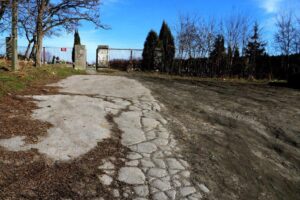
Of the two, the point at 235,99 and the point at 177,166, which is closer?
the point at 177,166

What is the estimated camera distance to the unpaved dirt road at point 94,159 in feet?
14.6

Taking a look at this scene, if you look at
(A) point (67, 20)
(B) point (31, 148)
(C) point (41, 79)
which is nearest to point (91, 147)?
(B) point (31, 148)

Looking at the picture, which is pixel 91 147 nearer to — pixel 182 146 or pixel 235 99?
pixel 182 146

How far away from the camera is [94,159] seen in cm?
525

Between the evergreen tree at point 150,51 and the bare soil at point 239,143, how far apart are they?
532 inches

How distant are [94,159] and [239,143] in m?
2.72

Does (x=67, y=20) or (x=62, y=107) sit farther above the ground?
(x=67, y=20)

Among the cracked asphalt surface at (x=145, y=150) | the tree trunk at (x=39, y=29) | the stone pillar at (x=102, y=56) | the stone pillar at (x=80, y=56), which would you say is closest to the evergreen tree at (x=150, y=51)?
the stone pillar at (x=102, y=56)

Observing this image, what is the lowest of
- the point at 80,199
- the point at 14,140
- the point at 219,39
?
the point at 80,199

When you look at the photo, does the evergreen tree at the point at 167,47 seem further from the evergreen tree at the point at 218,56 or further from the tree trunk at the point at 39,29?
the tree trunk at the point at 39,29

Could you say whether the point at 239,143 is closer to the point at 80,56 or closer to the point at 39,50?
the point at 39,50

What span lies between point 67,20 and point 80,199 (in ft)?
53.5

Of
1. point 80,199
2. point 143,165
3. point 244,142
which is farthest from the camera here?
point 244,142

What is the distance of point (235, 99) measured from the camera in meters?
10.7
